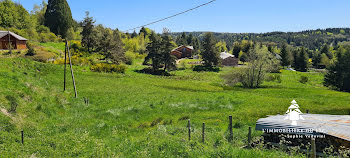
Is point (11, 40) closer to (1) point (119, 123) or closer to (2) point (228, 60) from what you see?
(1) point (119, 123)

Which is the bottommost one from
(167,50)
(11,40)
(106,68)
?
(106,68)

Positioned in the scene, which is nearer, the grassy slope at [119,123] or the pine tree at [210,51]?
the grassy slope at [119,123]

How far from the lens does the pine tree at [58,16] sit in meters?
68.0

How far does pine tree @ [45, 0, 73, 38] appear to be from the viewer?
223ft

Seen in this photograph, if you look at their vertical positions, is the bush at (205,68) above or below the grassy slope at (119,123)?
above

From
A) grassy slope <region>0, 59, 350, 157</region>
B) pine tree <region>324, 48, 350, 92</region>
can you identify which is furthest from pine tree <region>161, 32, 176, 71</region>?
pine tree <region>324, 48, 350, 92</region>

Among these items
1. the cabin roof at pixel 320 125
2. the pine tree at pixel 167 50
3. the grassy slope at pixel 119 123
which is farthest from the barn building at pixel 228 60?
the cabin roof at pixel 320 125

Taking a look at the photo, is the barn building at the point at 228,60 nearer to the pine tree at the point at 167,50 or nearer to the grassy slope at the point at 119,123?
the pine tree at the point at 167,50

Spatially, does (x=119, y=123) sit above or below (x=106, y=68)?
below

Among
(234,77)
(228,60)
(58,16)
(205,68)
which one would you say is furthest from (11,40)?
(228,60)

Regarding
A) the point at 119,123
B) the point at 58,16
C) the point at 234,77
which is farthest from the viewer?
the point at 58,16

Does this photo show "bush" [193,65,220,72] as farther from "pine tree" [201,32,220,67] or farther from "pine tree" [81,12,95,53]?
"pine tree" [81,12,95,53]

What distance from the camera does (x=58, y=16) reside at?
69375 mm

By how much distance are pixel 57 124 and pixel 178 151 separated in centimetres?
1069
